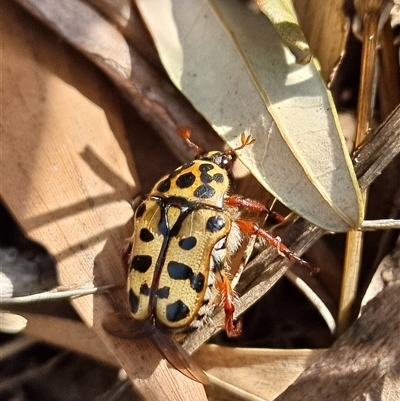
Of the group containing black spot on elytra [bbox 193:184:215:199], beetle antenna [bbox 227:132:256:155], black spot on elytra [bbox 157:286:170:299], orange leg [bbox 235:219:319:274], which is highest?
beetle antenna [bbox 227:132:256:155]

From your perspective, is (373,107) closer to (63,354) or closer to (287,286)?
(287,286)

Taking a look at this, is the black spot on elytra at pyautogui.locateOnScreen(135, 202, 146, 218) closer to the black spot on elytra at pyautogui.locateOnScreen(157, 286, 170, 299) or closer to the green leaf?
the black spot on elytra at pyautogui.locateOnScreen(157, 286, 170, 299)

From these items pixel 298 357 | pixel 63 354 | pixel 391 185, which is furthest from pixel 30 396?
pixel 391 185

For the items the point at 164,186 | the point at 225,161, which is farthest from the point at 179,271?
the point at 225,161

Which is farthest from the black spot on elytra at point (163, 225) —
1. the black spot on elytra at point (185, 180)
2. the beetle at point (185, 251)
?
the black spot on elytra at point (185, 180)

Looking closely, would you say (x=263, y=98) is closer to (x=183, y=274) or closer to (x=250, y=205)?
(x=250, y=205)

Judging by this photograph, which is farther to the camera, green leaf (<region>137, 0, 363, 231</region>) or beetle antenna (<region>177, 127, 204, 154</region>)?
beetle antenna (<region>177, 127, 204, 154</region>)

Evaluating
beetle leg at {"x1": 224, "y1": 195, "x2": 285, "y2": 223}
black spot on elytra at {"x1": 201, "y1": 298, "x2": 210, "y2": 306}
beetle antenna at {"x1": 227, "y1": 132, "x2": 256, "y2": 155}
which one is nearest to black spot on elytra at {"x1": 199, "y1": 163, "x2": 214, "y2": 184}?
beetle leg at {"x1": 224, "y1": 195, "x2": 285, "y2": 223}

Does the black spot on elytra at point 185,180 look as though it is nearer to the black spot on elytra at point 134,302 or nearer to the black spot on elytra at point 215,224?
the black spot on elytra at point 215,224
